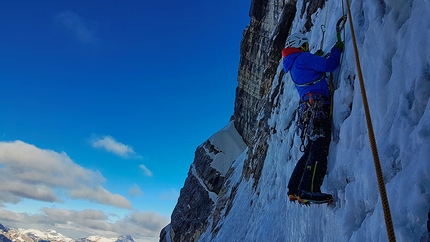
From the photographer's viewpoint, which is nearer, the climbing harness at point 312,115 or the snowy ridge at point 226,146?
the climbing harness at point 312,115

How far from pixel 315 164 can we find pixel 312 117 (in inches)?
35.5

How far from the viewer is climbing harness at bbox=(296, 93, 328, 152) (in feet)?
18.8

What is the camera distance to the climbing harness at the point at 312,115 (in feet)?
18.8

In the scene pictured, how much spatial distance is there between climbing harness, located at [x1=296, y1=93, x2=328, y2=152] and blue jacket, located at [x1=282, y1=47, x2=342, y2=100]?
0.14 m

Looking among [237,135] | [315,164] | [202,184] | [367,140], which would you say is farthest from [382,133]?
[237,135]

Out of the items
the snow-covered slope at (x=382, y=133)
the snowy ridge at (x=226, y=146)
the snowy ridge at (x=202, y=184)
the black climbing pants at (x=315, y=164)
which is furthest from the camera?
the snowy ridge at (x=226, y=146)

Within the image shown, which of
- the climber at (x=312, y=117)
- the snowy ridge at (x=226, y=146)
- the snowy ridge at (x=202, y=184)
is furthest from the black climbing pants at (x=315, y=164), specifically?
the snowy ridge at (x=226, y=146)

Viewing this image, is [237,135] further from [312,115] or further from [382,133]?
[382,133]

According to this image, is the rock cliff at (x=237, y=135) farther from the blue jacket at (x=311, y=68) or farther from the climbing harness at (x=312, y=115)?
the climbing harness at (x=312, y=115)

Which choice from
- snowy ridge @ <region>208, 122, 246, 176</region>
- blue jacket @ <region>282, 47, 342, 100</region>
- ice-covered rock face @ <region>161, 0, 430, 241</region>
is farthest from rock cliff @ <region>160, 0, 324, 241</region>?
blue jacket @ <region>282, 47, 342, 100</region>

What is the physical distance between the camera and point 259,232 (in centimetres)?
1032

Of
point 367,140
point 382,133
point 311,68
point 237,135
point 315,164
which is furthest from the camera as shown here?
point 237,135

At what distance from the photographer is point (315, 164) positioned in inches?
215

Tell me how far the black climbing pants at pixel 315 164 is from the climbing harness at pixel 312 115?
0.14 ft
